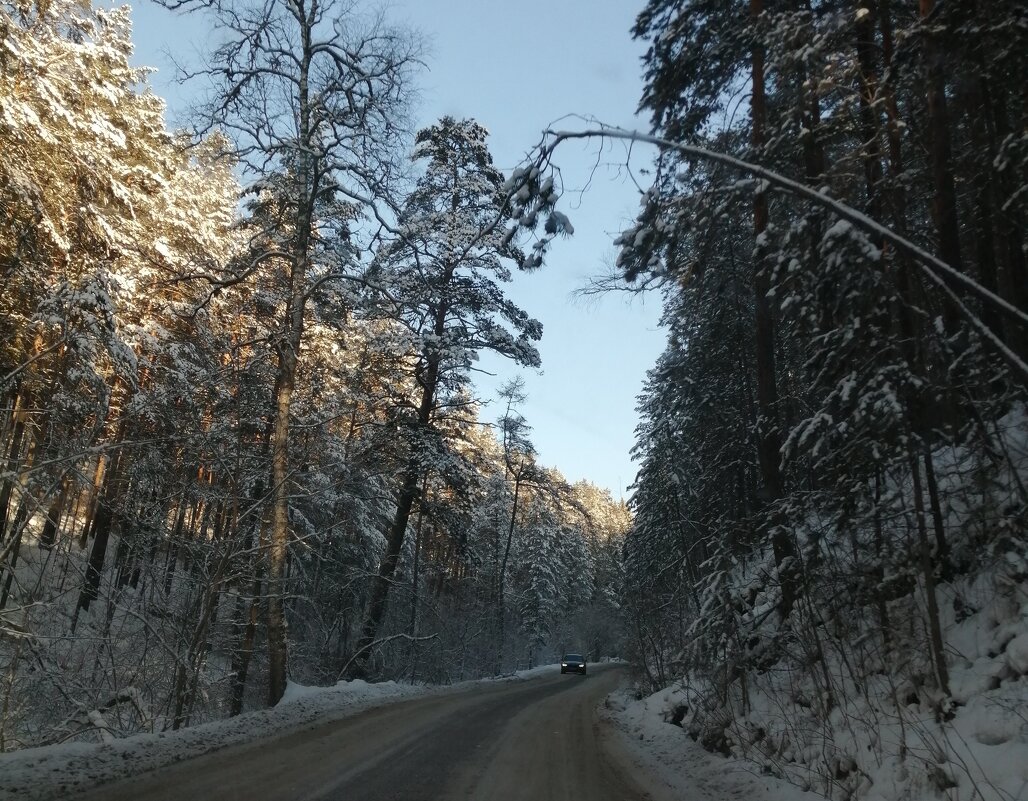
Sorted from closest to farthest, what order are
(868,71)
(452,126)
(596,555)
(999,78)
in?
1. (999,78)
2. (868,71)
3. (452,126)
4. (596,555)

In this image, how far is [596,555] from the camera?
63.2 metres

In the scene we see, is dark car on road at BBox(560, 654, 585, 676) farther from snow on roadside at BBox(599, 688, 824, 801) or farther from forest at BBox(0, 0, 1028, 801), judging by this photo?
snow on roadside at BBox(599, 688, 824, 801)

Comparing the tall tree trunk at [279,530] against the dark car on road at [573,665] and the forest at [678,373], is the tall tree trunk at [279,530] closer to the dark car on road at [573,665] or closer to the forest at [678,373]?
the forest at [678,373]

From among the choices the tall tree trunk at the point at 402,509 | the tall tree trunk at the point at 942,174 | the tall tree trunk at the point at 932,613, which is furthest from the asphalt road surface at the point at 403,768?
the tall tree trunk at the point at 942,174

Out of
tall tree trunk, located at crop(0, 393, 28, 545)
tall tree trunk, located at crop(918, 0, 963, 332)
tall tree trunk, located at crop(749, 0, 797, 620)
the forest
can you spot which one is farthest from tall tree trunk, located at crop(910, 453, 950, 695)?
tall tree trunk, located at crop(0, 393, 28, 545)

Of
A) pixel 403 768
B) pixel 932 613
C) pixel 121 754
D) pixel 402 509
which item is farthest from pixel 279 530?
pixel 932 613

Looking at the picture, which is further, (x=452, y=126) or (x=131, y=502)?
(x=452, y=126)

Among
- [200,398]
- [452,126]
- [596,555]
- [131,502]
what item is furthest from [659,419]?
[596,555]

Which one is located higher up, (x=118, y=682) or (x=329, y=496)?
(x=329, y=496)

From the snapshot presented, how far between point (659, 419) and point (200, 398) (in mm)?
15630

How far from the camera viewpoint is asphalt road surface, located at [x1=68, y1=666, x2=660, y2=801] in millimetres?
5203

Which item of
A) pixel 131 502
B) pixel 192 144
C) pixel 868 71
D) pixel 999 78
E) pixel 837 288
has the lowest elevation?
pixel 131 502

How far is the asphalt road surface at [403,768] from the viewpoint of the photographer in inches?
205

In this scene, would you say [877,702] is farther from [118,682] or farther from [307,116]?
[307,116]
